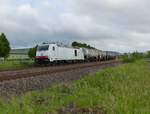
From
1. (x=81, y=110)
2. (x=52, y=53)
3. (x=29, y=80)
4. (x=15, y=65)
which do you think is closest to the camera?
(x=81, y=110)

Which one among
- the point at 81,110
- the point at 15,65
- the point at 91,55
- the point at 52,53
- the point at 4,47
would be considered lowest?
the point at 81,110

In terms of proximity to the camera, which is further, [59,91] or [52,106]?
[59,91]

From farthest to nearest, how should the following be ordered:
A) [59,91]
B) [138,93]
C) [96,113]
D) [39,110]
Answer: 1. [59,91]
2. [138,93]
3. [39,110]
4. [96,113]

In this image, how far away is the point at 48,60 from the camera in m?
31.7

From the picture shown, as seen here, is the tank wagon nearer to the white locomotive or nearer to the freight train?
the freight train

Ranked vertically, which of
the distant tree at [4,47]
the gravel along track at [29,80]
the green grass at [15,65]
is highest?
the distant tree at [4,47]

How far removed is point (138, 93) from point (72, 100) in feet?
7.98

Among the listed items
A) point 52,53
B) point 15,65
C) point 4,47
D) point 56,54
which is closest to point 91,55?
point 56,54

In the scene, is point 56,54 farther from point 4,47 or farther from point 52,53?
point 4,47

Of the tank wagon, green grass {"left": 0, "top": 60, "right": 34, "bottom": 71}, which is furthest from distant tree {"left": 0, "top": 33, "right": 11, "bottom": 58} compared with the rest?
green grass {"left": 0, "top": 60, "right": 34, "bottom": 71}

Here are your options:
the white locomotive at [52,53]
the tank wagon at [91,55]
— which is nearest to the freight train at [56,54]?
the white locomotive at [52,53]

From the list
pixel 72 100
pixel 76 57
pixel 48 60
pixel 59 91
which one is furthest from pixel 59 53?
pixel 72 100

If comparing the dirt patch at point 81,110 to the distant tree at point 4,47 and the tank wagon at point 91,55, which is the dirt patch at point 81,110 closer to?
the tank wagon at point 91,55

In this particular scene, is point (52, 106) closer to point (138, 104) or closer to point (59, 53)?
point (138, 104)
